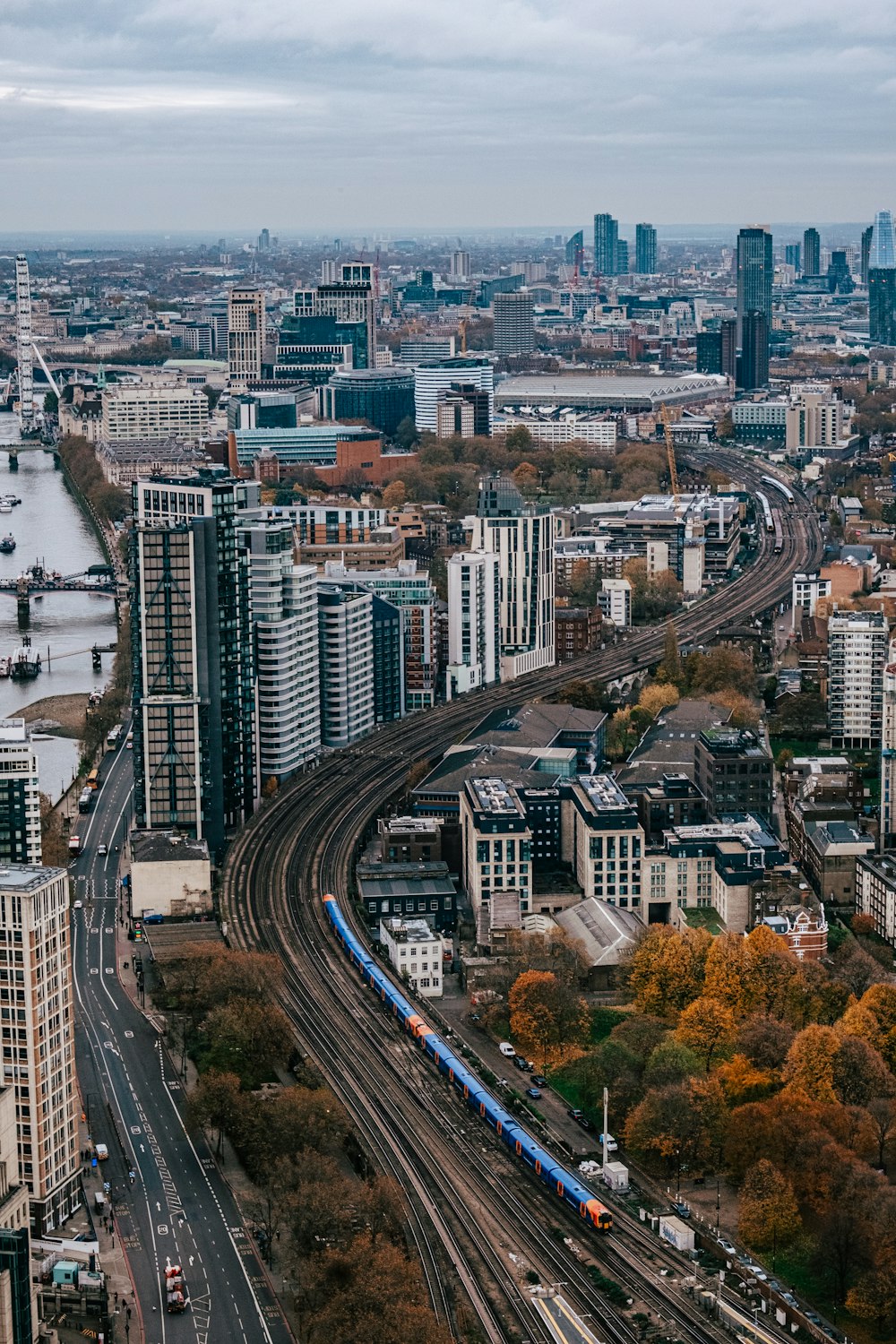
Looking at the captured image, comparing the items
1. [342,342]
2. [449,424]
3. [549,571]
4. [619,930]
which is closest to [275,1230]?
[619,930]

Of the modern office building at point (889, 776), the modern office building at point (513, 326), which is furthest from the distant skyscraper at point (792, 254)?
the modern office building at point (889, 776)

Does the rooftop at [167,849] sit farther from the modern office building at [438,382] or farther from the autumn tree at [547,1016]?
the modern office building at [438,382]

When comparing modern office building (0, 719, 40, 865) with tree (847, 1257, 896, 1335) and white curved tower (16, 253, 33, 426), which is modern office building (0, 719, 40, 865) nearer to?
tree (847, 1257, 896, 1335)

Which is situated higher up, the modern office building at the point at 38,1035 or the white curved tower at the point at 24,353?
the white curved tower at the point at 24,353

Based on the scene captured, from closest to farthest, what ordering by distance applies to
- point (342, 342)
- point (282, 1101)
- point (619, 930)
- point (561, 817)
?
point (282, 1101), point (619, 930), point (561, 817), point (342, 342)

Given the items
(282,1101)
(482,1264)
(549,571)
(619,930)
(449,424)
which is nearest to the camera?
(482,1264)

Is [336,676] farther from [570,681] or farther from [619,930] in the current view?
[619,930]

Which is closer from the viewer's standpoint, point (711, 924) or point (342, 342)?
point (711, 924)
